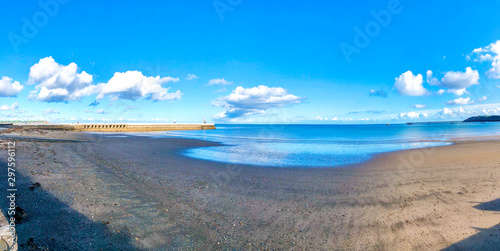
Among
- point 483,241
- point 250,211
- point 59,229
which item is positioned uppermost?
point 59,229

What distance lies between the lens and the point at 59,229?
232 inches

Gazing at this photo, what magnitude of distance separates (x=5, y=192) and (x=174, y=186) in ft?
18.3

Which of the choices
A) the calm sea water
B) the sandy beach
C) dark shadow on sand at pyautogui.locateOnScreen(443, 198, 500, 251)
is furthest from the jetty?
dark shadow on sand at pyautogui.locateOnScreen(443, 198, 500, 251)

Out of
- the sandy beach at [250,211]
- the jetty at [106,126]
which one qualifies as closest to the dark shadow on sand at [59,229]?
the sandy beach at [250,211]

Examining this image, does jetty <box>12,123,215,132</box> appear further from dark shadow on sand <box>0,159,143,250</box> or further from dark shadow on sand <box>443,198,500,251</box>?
dark shadow on sand <box>443,198,500,251</box>

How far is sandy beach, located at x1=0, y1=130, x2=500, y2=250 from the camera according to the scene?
629cm

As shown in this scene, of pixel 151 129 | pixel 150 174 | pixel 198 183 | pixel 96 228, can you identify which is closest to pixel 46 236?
pixel 96 228

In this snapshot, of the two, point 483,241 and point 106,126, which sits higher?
point 106,126

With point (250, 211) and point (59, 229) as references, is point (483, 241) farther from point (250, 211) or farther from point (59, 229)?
point (59, 229)

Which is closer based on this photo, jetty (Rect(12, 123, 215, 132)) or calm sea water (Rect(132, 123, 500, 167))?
calm sea water (Rect(132, 123, 500, 167))

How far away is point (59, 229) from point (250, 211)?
534cm

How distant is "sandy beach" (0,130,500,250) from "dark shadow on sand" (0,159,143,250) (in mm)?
21

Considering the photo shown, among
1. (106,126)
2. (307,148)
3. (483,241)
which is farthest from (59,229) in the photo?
(106,126)

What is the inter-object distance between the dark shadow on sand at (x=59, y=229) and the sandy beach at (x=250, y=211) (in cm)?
2
